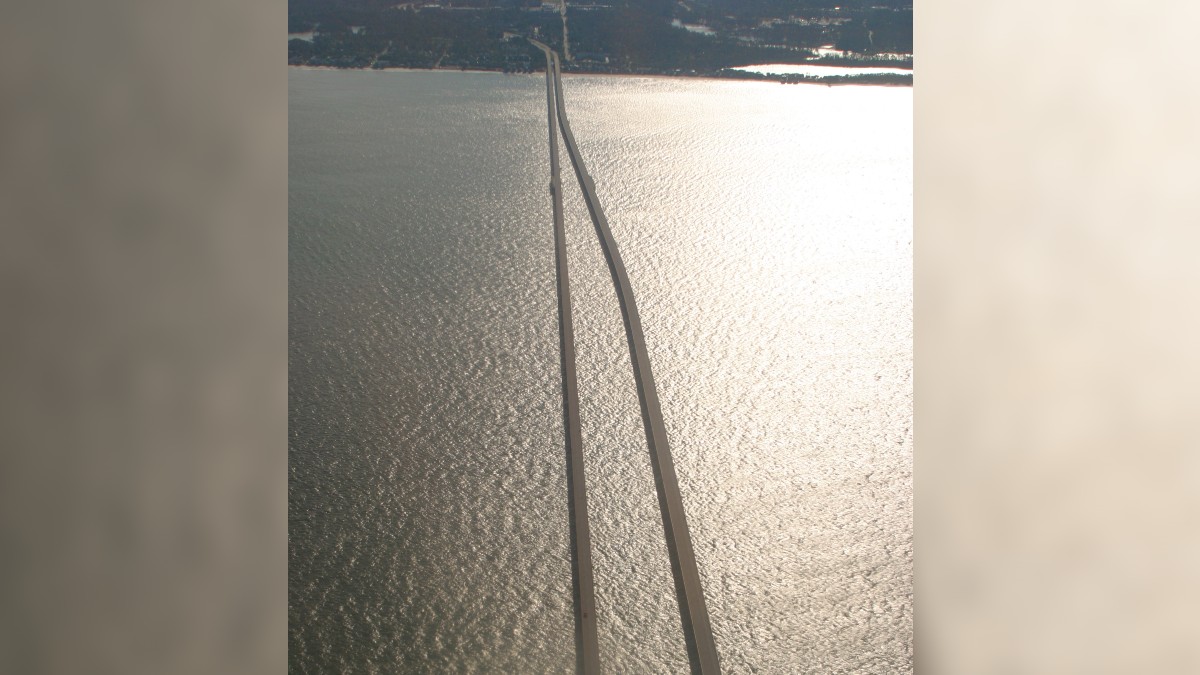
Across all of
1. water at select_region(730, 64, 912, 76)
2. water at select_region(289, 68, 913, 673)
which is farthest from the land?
water at select_region(289, 68, 913, 673)

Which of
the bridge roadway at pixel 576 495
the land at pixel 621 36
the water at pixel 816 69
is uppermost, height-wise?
the land at pixel 621 36

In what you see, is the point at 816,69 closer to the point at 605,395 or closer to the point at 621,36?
A: the point at 621,36
